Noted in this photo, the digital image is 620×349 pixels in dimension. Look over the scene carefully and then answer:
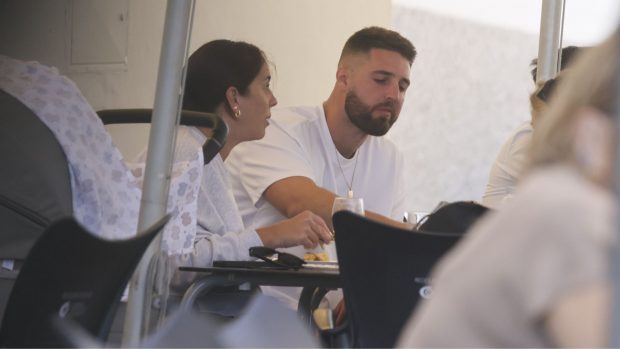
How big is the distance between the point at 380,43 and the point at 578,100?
326 cm

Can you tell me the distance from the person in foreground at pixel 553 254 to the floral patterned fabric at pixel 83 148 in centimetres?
149

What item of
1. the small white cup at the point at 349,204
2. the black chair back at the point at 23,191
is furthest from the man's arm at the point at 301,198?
the black chair back at the point at 23,191

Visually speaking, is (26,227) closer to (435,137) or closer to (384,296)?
(384,296)

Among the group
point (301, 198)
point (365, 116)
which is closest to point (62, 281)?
point (301, 198)

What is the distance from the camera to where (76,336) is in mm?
658

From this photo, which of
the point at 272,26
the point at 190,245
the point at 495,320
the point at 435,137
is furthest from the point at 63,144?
the point at 435,137

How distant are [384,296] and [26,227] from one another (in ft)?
2.38

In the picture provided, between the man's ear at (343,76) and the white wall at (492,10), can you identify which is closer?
the man's ear at (343,76)

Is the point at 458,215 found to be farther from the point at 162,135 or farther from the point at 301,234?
the point at 301,234

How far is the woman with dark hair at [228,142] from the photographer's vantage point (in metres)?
2.79

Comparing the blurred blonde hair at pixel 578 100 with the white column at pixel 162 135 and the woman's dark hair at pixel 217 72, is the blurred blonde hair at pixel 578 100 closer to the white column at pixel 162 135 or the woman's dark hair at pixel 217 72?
the white column at pixel 162 135

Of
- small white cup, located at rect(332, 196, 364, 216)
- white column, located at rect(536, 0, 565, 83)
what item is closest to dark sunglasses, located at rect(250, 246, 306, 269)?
small white cup, located at rect(332, 196, 364, 216)

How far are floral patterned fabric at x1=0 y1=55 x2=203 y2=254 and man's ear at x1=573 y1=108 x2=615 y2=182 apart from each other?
5.02ft

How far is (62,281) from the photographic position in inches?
49.6
